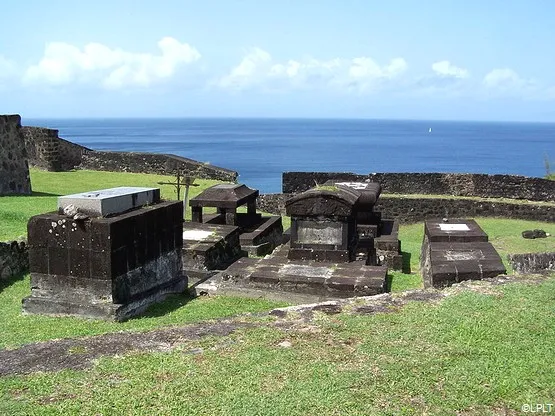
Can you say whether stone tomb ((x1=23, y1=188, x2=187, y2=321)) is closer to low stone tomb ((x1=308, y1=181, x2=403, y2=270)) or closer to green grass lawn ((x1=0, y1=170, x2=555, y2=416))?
green grass lawn ((x1=0, y1=170, x2=555, y2=416))

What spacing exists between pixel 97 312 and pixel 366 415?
407cm

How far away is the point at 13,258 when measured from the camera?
29.5 ft

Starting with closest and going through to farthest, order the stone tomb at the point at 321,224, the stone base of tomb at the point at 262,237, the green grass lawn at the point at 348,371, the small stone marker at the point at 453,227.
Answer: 1. the green grass lawn at the point at 348,371
2. the stone tomb at the point at 321,224
3. the small stone marker at the point at 453,227
4. the stone base of tomb at the point at 262,237

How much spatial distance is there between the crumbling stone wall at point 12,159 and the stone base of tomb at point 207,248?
7.24m

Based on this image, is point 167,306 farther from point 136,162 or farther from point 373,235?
point 136,162

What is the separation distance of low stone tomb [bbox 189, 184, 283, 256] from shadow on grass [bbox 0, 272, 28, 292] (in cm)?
383

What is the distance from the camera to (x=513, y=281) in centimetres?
648

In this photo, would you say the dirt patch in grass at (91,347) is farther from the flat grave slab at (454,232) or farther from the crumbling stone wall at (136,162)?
the crumbling stone wall at (136,162)

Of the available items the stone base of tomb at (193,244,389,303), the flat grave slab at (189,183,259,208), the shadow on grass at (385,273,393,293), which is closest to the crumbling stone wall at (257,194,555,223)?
the flat grave slab at (189,183,259,208)

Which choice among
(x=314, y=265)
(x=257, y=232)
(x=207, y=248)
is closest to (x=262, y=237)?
(x=257, y=232)

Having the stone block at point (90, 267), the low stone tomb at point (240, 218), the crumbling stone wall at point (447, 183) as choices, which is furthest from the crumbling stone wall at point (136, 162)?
the stone block at point (90, 267)

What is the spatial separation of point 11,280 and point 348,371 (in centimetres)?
633

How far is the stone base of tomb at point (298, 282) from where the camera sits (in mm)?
7867

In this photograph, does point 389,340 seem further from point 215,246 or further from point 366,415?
point 215,246
